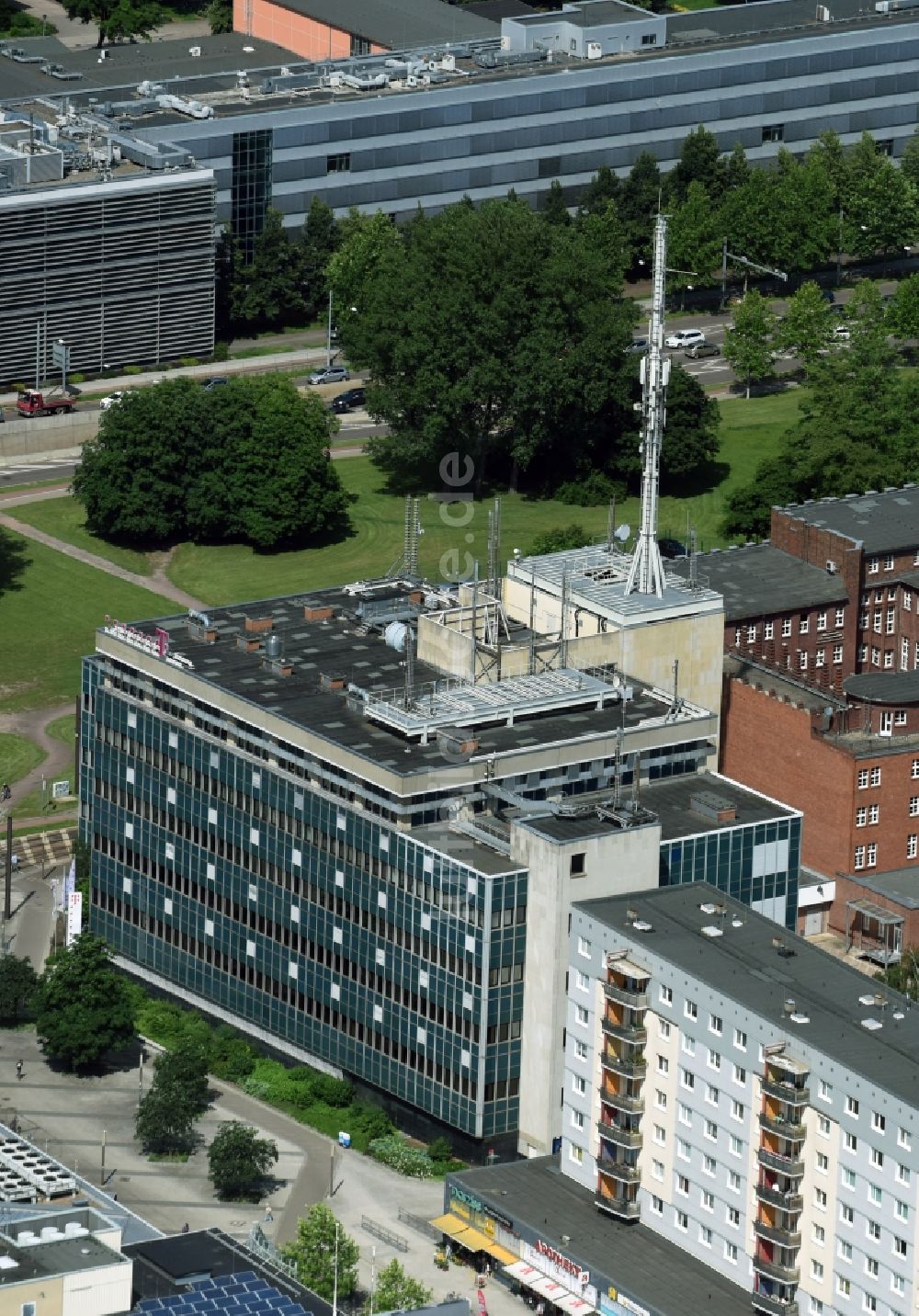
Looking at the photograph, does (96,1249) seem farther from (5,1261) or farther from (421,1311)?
(421,1311)

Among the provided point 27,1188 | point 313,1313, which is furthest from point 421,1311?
point 27,1188

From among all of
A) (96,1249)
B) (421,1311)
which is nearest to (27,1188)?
(96,1249)

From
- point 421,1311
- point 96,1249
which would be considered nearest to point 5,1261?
point 96,1249

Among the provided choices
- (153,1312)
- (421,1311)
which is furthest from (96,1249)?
(421,1311)
